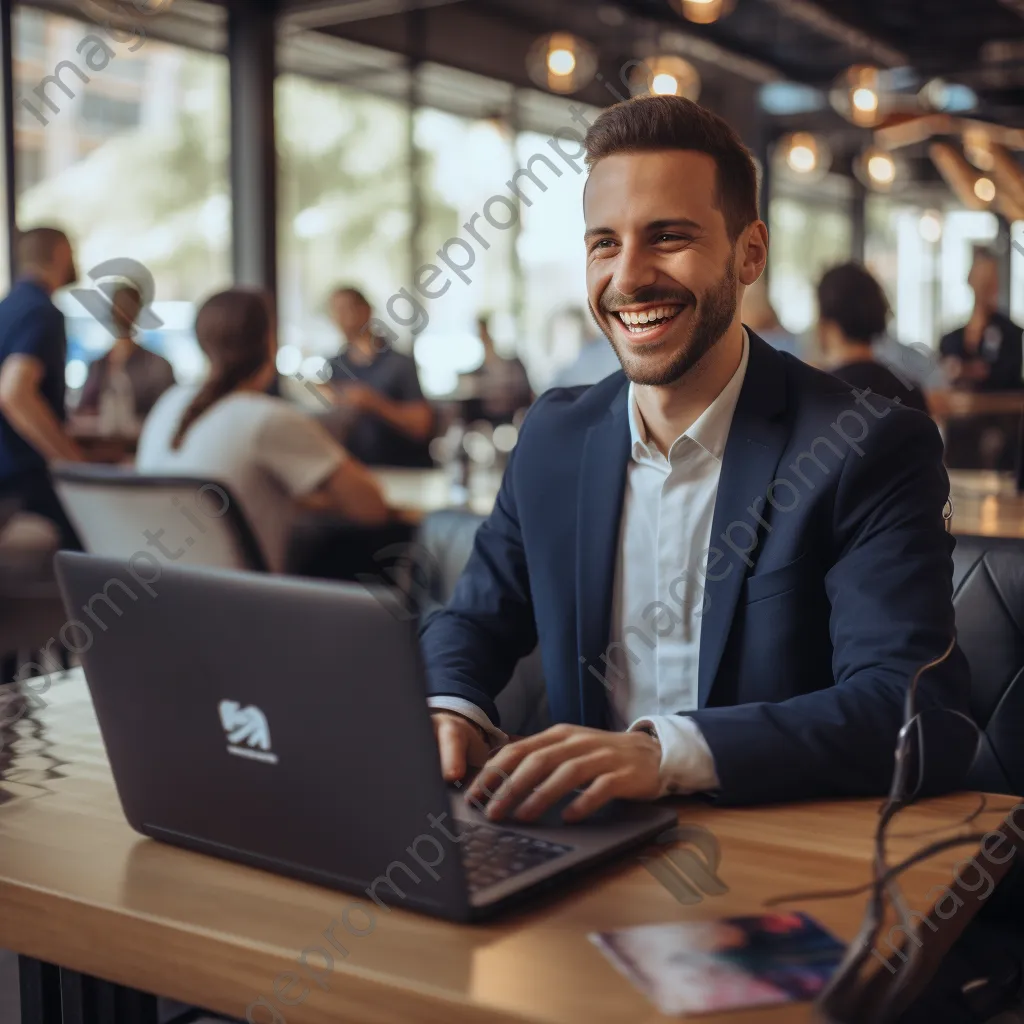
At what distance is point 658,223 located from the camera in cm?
145

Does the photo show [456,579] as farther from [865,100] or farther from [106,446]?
[865,100]

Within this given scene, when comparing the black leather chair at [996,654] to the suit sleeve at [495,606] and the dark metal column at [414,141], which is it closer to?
the suit sleeve at [495,606]

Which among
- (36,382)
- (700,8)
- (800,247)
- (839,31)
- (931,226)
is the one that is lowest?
(36,382)

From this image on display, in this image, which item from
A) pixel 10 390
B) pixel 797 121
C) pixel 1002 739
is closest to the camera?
pixel 1002 739

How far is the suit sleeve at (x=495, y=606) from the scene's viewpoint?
1.62 metres

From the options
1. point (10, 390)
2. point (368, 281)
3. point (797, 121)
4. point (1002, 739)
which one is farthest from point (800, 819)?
point (797, 121)

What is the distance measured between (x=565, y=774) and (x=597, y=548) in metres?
0.51

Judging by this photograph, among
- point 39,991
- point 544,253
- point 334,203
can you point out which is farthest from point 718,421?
point 544,253

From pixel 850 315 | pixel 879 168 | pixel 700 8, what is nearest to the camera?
pixel 850 315

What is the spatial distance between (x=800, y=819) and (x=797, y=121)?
480 inches

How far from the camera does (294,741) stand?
0.94 meters

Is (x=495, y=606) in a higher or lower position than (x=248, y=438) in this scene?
lower

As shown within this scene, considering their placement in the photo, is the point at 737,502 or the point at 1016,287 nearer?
the point at 737,502

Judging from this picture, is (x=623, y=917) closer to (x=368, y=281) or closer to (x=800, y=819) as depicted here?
(x=800, y=819)
